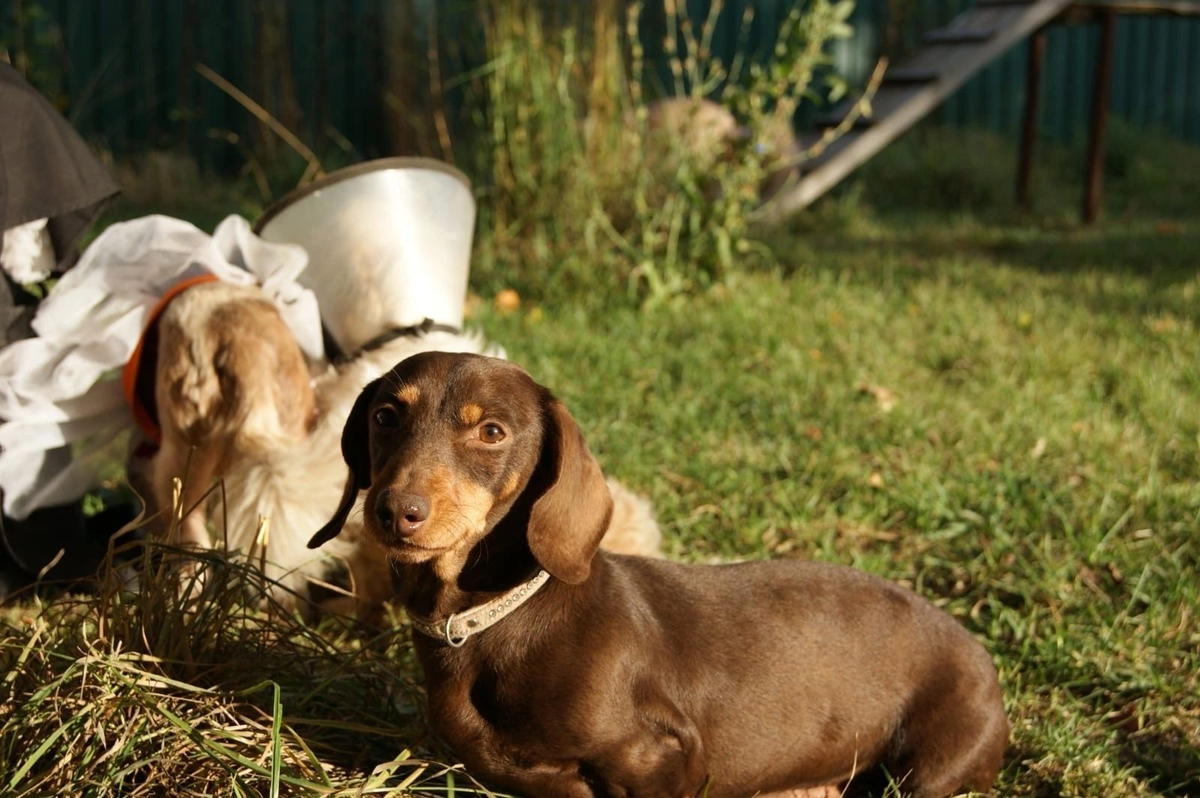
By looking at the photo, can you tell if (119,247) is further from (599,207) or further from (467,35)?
(467,35)

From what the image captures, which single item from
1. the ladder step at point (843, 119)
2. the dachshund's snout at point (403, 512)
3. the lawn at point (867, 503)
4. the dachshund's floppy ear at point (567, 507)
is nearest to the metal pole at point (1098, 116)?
the lawn at point (867, 503)

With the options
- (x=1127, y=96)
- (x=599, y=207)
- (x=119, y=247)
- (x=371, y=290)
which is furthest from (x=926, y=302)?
(x=1127, y=96)

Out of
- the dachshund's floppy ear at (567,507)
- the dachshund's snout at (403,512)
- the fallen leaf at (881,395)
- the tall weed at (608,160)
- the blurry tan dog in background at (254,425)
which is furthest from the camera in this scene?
the tall weed at (608,160)

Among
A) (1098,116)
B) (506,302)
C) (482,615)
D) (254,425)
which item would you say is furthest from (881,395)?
(1098,116)

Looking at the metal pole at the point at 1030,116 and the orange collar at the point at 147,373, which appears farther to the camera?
the metal pole at the point at 1030,116

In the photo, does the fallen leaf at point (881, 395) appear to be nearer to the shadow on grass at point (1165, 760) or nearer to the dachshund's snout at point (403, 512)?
the shadow on grass at point (1165, 760)

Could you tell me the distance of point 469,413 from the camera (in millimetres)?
2500

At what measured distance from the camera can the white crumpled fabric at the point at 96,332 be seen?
12.5 ft

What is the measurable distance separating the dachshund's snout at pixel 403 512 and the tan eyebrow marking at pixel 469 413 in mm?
218

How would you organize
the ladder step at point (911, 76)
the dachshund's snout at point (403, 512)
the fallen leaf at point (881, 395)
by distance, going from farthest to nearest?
the ladder step at point (911, 76) < the fallen leaf at point (881, 395) < the dachshund's snout at point (403, 512)

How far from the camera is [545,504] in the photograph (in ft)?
8.19

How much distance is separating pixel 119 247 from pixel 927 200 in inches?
302

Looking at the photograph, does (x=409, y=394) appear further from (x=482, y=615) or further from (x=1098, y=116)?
(x=1098, y=116)

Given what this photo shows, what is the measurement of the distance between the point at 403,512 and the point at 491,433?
0.28 m
